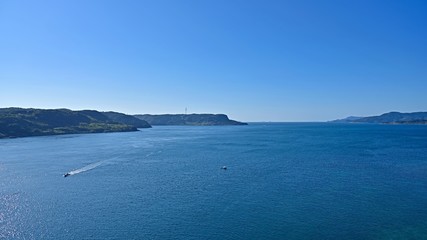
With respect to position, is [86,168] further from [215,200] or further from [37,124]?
[37,124]

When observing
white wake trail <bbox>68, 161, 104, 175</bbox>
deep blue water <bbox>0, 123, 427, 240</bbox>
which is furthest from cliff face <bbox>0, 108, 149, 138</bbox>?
white wake trail <bbox>68, 161, 104, 175</bbox>

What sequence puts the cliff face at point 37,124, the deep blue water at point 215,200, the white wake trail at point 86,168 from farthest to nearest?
1. the cliff face at point 37,124
2. the white wake trail at point 86,168
3. the deep blue water at point 215,200

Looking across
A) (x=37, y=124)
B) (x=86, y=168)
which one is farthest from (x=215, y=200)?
(x=37, y=124)

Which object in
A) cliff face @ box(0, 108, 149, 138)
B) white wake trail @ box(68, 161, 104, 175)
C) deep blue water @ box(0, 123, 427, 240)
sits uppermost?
cliff face @ box(0, 108, 149, 138)

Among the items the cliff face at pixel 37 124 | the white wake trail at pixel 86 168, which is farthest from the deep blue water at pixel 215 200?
the cliff face at pixel 37 124

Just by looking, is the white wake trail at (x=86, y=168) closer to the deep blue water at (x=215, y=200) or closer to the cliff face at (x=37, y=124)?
the deep blue water at (x=215, y=200)

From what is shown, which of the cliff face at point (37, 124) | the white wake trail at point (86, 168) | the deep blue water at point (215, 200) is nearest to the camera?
the deep blue water at point (215, 200)

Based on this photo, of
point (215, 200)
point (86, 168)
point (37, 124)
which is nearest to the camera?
point (215, 200)

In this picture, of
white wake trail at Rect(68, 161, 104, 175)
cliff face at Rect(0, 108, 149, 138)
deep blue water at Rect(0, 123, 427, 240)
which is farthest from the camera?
cliff face at Rect(0, 108, 149, 138)

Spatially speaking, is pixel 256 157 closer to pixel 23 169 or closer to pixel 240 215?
pixel 240 215

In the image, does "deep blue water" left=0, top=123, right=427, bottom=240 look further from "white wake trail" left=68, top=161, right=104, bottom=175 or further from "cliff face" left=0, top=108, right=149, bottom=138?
"cliff face" left=0, top=108, right=149, bottom=138

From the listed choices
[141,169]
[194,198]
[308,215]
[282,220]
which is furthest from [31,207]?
[308,215]
